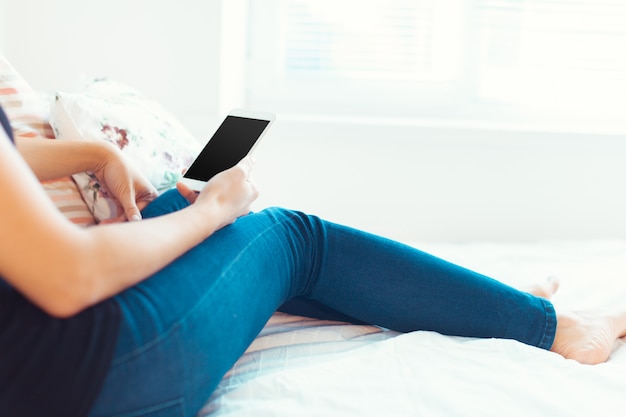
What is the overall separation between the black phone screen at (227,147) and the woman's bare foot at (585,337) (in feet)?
1.78

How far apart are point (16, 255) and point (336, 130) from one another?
1345mm

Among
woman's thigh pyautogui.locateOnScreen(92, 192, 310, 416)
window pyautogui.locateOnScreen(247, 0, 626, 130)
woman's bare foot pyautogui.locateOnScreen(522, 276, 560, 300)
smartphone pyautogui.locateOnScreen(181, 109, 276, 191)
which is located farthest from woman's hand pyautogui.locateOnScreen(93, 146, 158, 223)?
window pyautogui.locateOnScreen(247, 0, 626, 130)

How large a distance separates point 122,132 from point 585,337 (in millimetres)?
830

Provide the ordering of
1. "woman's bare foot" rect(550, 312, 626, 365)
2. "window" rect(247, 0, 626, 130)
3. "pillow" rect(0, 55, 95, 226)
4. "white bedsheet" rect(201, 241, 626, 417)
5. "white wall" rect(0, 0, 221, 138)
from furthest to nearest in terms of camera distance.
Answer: "window" rect(247, 0, 626, 130), "white wall" rect(0, 0, 221, 138), "pillow" rect(0, 55, 95, 226), "woman's bare foot" rect(550, 312, 626, 365), "white bedsheet" rect(201, 241, 626, 417)

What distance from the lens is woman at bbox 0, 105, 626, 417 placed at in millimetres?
670

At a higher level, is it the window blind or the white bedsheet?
the window blind

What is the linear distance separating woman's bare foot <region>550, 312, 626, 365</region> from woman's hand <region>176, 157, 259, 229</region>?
1.64 ft

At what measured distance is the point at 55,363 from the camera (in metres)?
0.69

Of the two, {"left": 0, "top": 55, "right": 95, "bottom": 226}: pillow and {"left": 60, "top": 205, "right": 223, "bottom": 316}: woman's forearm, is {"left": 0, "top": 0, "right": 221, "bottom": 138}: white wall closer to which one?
{"left": 0, "top": 55, "right": 95, "bottom": 226}: pillow

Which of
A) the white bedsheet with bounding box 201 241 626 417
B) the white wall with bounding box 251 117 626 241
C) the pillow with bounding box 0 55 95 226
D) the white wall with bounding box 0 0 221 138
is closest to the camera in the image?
the white bedsheet with bounding box 201 241 626 417

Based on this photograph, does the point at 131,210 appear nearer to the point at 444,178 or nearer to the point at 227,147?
the point at 227,147

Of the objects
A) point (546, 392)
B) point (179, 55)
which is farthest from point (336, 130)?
point (546, 392)

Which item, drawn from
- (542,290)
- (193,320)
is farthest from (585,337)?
(193,320)

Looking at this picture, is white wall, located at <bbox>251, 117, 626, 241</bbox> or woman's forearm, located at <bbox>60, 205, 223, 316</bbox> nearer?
woman's forearm, located at <bbox>60, 205, 223, 316</bbox>
